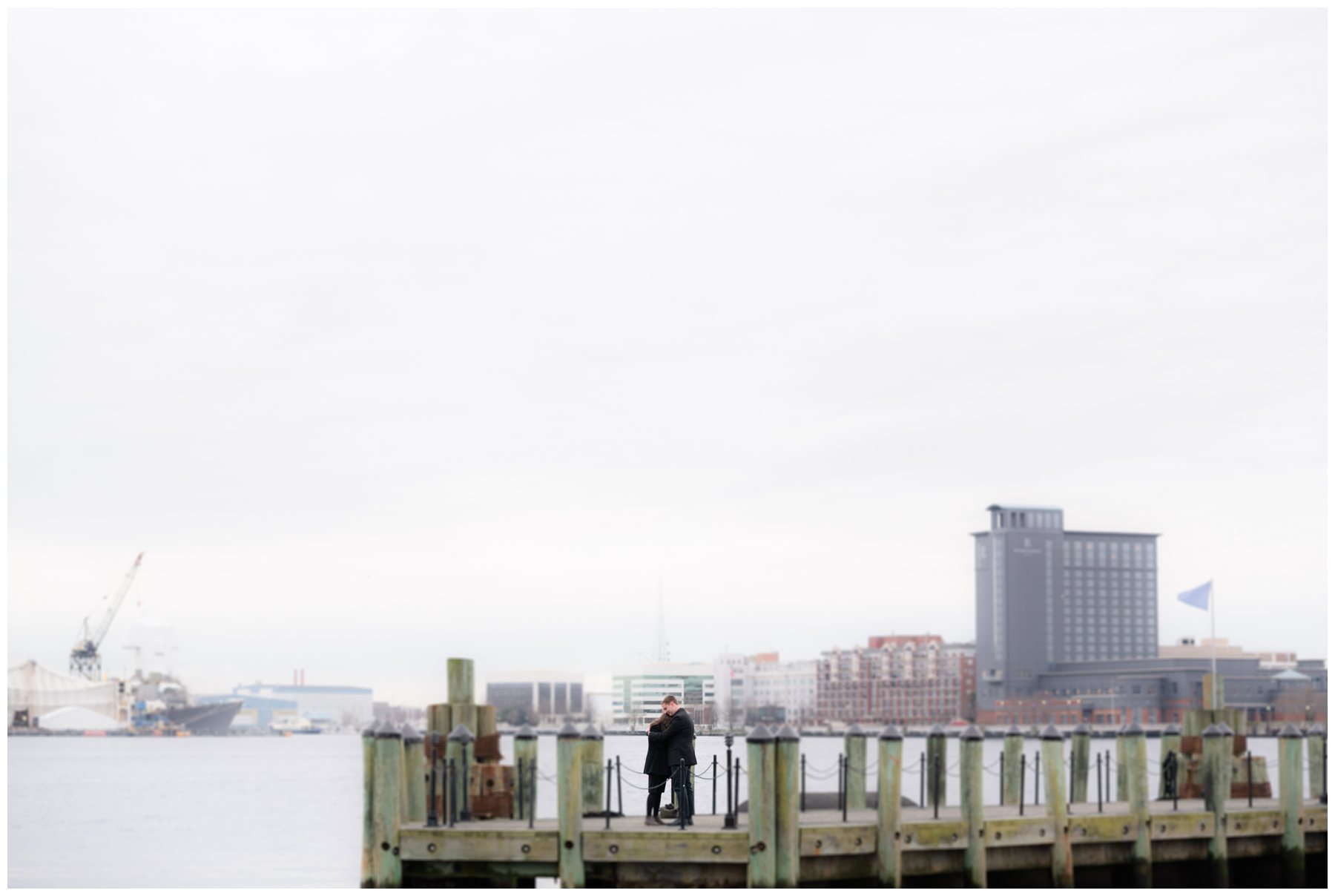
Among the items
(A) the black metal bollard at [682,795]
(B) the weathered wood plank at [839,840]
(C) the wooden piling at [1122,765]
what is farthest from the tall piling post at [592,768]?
(C) the wooden piling at [1122,765]

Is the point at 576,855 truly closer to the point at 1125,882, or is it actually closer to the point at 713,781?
the point at 713,781

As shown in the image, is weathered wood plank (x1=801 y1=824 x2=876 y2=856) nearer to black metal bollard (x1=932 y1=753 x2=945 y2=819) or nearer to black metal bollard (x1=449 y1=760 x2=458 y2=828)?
black metal bollard (x1=932 y1=753 x2=945 y2=819)

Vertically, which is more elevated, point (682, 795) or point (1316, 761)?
point (682, 795)

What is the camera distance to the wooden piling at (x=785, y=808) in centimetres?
2184

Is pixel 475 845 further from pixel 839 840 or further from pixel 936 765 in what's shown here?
pixel 936 765

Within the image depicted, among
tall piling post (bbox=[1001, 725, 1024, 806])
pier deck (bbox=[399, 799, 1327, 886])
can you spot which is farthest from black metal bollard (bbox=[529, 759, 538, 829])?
tall piling post (bbox=[1001, 725, 1024, 806])

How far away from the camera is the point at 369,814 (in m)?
22.7

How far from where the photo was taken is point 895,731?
23953 mm

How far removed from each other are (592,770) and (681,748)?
3.34m

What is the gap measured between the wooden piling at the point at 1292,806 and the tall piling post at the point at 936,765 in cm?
647

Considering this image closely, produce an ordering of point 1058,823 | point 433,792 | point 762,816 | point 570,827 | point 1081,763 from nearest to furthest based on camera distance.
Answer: point 762,816
point 570,827
point 433,792
point 1058,823
point 1081,763

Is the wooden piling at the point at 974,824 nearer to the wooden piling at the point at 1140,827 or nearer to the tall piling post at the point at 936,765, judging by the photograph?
the tall piling post at the point at 936,765

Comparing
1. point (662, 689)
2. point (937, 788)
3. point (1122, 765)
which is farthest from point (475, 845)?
point (1122, 765)

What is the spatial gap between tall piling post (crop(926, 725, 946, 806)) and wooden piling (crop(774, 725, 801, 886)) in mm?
4280
